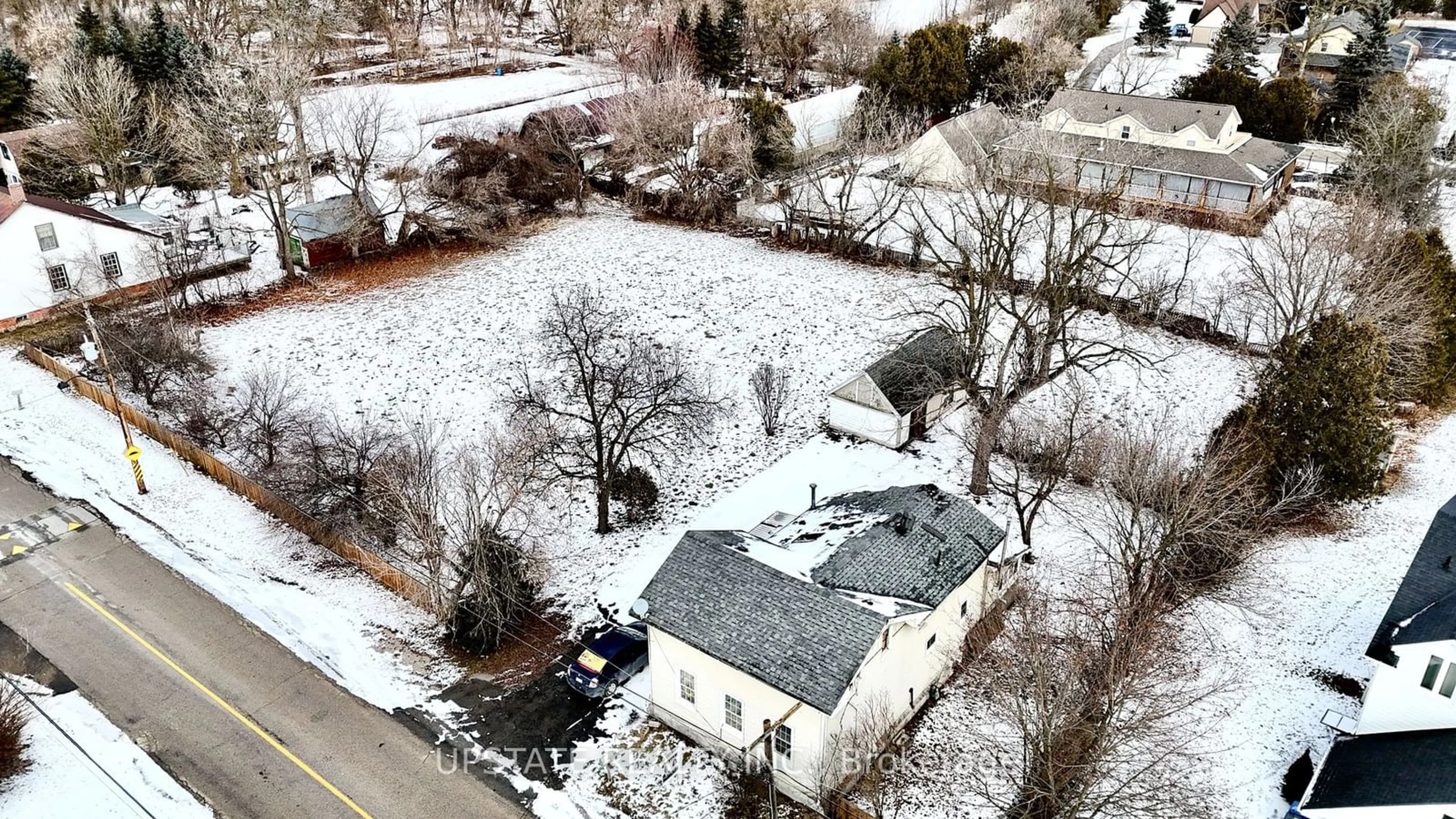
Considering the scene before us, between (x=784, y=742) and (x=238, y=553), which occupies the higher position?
(x=784, y=742)

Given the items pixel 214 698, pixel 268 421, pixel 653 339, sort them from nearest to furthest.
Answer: pixel 214 698 < pixel 268 421 < pixel 653 339

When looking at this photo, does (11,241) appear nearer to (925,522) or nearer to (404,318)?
(404,318)

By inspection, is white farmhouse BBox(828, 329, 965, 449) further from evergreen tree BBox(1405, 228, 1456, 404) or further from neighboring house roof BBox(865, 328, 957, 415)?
evergreen tree BBox(1405, 228, 1456, 404)

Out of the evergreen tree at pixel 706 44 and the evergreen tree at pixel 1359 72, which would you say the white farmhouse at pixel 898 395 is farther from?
the evergreen tree at pixel 706 44

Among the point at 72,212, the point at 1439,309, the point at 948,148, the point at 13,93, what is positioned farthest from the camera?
the point at 13,93

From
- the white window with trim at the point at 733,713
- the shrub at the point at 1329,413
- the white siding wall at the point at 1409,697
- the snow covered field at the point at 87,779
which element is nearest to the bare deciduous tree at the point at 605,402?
the white window with trim at the point at 733,713

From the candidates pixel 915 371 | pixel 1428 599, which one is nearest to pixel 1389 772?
pixel 1428 599

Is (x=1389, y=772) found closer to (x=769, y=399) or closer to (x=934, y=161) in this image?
(x=769, y=399)
